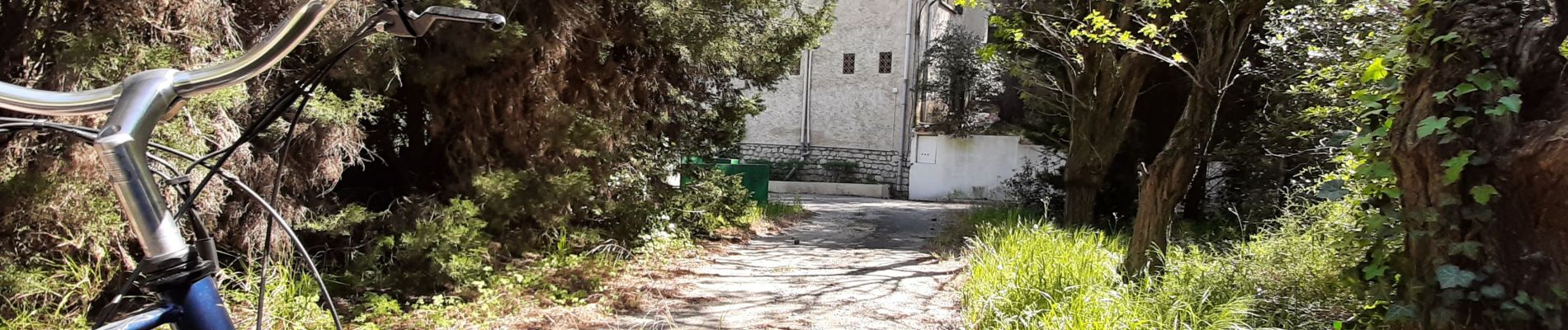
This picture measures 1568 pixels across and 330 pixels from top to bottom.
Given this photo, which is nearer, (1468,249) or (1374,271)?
(1468,249)

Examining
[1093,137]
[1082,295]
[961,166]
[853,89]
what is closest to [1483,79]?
[1082,295]

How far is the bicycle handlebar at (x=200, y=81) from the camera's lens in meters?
1.74

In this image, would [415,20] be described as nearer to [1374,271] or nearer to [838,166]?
[1374,271]

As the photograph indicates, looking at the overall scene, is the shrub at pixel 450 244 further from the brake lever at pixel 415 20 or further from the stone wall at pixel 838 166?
the stone wall at pixel 838 166

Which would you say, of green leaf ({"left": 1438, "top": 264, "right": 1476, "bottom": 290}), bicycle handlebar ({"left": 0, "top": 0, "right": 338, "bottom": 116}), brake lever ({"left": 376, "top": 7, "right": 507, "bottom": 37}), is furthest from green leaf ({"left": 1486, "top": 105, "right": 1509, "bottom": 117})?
bicycle handlebar ({"left": 0, "top": 0, "right": 338, "bottom": 116})

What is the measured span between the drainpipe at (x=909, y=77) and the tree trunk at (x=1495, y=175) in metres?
17.9

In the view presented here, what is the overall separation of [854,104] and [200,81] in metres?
20.2

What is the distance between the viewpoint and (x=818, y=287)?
6285 millimetres

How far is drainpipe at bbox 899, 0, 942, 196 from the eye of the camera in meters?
20.8

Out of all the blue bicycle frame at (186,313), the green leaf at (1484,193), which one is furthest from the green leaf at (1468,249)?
the blue bicycle frame at (186,313)

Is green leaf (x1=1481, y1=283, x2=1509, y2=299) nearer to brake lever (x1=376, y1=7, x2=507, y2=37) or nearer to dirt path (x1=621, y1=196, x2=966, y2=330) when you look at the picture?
dirt path (x1=621, y1=196, x2=966, y2=330)

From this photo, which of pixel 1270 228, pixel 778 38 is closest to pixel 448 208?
pixel 778 38

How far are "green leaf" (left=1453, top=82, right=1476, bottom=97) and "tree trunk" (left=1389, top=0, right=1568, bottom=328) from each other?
22 mm

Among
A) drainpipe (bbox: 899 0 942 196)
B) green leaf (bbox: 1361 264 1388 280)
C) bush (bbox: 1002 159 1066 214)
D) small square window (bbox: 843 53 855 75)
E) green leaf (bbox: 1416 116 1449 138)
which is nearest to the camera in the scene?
green leaf (bbox: 1416 116 1449 138)
